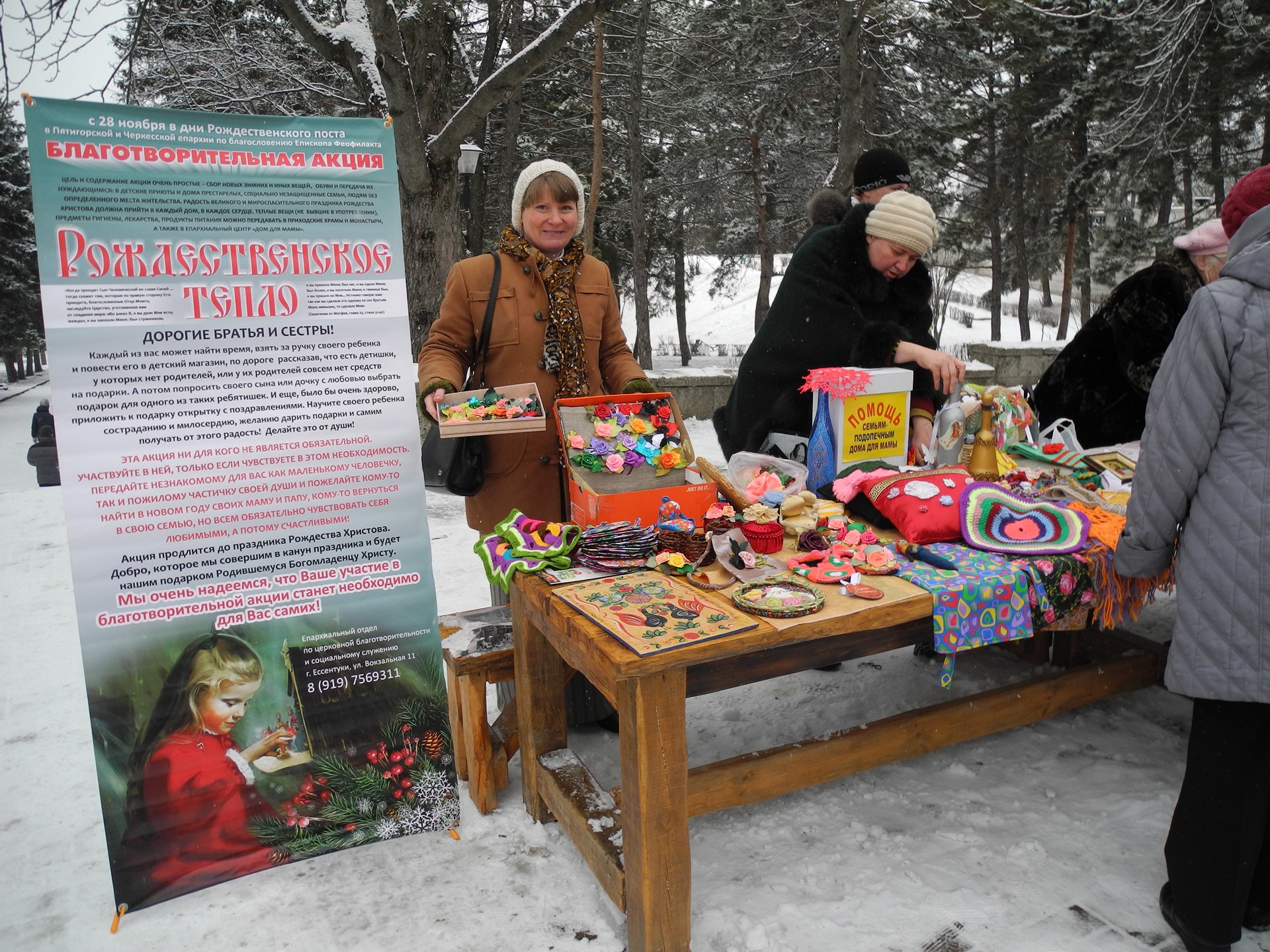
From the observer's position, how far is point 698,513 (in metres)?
2.47

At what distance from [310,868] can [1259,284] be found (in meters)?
2.79

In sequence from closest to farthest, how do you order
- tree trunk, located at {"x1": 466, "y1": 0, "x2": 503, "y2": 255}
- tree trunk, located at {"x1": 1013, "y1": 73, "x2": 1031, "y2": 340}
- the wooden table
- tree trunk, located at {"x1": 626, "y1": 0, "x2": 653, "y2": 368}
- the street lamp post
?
the wooden table, the street lamp post, tree trunk, located at {"x1": 466, "y1": 0, "x2": 503, "y2": 255}, tree trunk, located at {"x1": 626, "y1": 0, "x2": 653, "y2": 368}, tree trunk, located at {"x1": 1013, "y1": 73, "x2": 1031, "y2": 340}

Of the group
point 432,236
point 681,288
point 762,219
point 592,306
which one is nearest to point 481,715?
point 592,306

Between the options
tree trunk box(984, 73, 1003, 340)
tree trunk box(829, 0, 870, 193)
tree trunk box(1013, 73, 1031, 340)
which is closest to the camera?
tree trunk box(829, 0, 870, 193)

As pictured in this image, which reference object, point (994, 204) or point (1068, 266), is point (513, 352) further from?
point (1068, 266)

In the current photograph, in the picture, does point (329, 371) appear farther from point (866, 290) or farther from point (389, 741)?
point (866, 290)

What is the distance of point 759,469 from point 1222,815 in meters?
1.48

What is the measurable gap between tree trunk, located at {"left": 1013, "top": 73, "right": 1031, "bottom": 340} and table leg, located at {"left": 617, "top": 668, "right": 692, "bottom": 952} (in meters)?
20.4

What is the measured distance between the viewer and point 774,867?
239 cm

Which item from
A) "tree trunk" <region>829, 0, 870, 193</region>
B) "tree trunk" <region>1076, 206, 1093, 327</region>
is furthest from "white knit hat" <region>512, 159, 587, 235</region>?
"tree trunk" <region>1076, 206, 1093, 327</region>

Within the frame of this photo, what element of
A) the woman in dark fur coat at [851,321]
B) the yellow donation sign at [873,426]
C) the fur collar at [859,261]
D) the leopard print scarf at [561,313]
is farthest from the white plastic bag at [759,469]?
the fur collar at [859,261]

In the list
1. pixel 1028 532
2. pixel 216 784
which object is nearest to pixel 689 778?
pixel 1028 532

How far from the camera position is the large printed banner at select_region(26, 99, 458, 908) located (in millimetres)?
2041

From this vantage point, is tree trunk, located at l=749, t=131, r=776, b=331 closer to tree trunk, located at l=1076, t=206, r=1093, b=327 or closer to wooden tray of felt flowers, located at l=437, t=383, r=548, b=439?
tree trunk, located at l=1076, t=206, r=1093, b=327
